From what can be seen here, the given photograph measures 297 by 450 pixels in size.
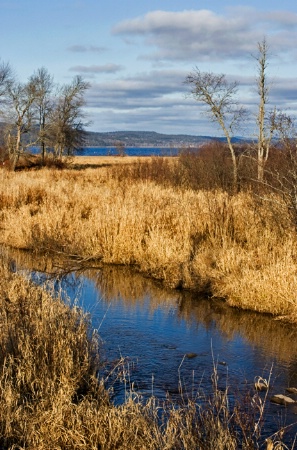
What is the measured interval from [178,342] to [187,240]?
4080mm

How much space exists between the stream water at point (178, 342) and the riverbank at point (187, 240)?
37cm

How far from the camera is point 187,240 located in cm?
1134

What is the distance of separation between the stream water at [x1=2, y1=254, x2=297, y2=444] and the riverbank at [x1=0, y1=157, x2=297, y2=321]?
1.21 feet

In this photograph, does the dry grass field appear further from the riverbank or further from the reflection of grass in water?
the reflection of grass in water

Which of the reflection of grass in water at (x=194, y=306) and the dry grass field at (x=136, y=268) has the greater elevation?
the dry grass field at (x=136, y=268)

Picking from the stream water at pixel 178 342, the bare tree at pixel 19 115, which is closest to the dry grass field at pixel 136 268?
the stream water at pixel 178 342

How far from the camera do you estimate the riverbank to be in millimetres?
9023

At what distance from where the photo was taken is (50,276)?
34.9 feet

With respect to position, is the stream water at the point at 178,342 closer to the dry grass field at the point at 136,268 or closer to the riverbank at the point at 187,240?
the dry grass field at the point at 136,268

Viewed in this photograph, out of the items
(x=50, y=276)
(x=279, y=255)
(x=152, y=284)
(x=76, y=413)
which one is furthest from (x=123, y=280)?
(x=76, y=413)

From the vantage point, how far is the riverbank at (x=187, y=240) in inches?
355

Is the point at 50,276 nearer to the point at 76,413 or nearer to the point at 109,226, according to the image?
the point at 109,226

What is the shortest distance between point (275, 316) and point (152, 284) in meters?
2.72

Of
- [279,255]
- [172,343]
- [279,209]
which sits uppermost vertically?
[279,209]
